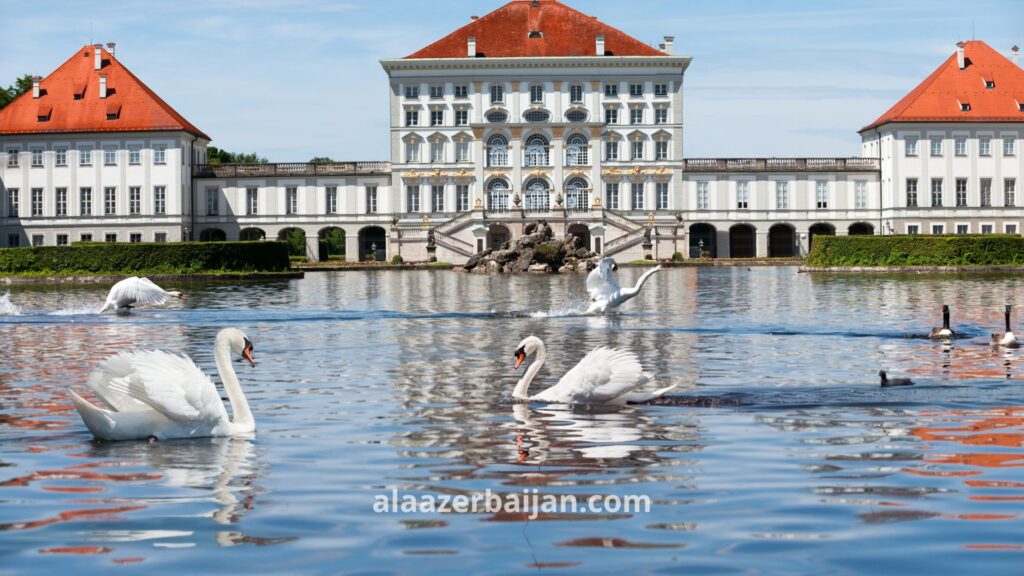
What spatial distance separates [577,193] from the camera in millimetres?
111438

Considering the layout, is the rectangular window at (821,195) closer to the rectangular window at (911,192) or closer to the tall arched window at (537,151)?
the rectangular window at (911,192)

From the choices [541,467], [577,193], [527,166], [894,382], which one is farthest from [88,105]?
[541,467]

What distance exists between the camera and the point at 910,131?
107438 mm

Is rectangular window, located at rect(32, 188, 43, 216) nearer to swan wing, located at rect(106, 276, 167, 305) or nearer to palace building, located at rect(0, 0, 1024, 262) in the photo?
palace building, located at rect(0, 0, 1024, 262)

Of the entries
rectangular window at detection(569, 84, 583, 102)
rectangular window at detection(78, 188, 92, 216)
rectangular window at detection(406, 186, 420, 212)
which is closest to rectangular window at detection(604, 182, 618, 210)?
rectangular window at detection(569, 84, 583, 102)

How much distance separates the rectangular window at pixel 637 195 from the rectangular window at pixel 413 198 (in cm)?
1618

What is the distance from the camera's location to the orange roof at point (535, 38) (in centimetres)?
11188

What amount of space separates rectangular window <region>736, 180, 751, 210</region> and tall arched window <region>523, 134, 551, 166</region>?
14368 mm

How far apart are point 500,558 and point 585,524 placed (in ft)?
3.53

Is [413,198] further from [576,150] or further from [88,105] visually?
[88,105]

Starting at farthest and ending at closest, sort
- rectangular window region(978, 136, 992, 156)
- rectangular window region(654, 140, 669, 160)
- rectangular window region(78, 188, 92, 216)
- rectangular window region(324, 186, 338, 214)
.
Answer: rectangular window region(654, 140, 669, 160), rectangular window region(324, 186, 338, 214), rectangular window region(78, 188, 92, 216), rectangular window region(978, 136, 992, 156)

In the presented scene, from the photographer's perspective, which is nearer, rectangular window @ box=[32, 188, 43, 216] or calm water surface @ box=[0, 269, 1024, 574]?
calm water surface @ box=[0, 269, 1024, 574]

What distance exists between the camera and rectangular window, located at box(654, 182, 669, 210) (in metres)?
111

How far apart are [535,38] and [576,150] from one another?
9.28m
